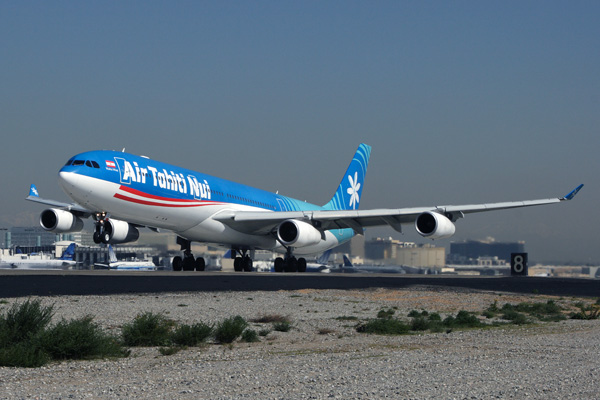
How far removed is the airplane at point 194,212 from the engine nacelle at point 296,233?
0.16 ft

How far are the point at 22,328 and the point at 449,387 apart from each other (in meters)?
7.14

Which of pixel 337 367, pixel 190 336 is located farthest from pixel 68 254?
pixel 337 367

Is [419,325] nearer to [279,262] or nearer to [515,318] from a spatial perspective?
[515,318]

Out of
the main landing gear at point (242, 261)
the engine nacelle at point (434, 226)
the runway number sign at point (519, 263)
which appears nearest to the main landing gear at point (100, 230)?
the main landing gear at point (242, 261)

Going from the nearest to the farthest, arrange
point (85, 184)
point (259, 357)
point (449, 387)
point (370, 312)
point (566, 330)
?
point (449, 387)
point (259, 357)
point (566, 330)
point (370, 312)
point (85, 184)

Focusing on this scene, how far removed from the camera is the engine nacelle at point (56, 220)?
120ft

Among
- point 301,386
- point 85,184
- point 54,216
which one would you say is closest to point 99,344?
point 301,386

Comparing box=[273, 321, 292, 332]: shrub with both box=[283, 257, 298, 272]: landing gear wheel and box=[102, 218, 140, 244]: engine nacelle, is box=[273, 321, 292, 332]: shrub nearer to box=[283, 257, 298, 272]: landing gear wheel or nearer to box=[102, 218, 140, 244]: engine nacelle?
box=[102, 218, 140, 244]: engine nacelle

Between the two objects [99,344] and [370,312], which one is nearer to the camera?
[99,344]

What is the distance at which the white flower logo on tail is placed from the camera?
55.6 meters

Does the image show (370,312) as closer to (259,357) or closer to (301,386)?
(259,357)

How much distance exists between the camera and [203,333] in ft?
39.8

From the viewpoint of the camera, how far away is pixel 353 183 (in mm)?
55969

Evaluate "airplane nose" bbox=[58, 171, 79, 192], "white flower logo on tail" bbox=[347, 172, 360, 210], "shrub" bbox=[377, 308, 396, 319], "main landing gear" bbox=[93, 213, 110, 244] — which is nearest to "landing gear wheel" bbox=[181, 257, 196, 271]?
"main landing gear" bbox=[93, 213, 110, 244]
